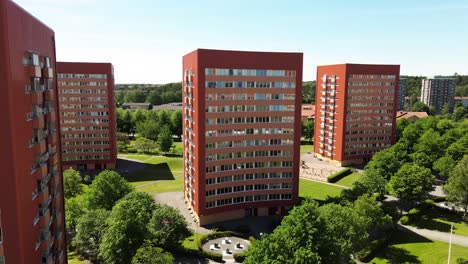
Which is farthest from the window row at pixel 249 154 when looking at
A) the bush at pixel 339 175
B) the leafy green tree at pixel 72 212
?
the bush at pixel 339 175

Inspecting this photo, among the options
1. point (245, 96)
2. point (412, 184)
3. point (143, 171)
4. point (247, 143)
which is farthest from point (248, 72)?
point (143, 171)

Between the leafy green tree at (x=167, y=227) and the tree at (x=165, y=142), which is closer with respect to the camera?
the leafy green tree at (x=167, y=227)

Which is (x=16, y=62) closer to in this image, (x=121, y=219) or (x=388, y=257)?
(x=121, y=219)

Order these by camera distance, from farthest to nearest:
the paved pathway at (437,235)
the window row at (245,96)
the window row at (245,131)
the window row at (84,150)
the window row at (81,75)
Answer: the window row at (84,150), the window row at (81,75), the window row at (245,131), the window row at (245,96), the paved pathway at (437,235)

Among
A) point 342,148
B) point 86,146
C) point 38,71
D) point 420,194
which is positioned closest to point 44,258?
point 38,71

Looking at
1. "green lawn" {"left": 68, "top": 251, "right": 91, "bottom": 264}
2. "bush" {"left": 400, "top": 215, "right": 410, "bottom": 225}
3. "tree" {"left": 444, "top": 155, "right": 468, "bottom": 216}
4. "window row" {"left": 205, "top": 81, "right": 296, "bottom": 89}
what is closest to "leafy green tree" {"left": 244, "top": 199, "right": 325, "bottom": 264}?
"green lawn" {"left": 68, "top": 251, "right": 91, "bottom": 264}

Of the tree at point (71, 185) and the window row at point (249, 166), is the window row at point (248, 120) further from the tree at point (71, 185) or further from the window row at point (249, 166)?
the tree at point (71, 185)

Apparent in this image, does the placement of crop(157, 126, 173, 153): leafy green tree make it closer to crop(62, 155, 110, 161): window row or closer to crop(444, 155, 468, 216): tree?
crop(62, 155, 110, 161): window row
